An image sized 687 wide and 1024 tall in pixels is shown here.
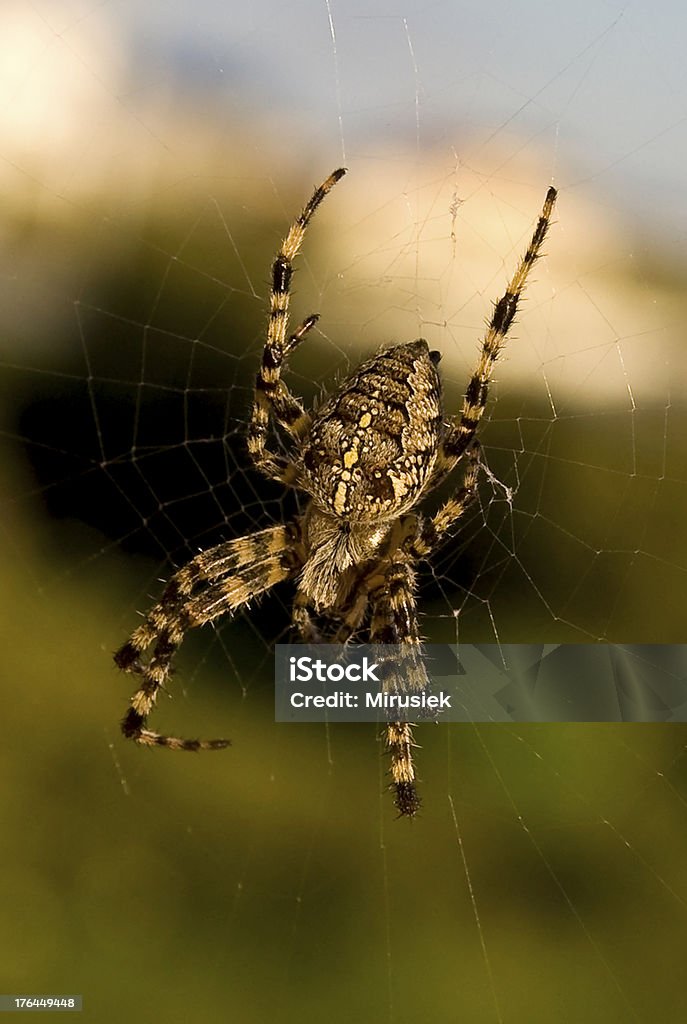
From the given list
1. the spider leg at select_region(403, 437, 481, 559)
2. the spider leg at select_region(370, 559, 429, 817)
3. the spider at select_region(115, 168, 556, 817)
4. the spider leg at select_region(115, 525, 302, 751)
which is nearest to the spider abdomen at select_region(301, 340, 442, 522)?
the spider at select_region(115, 168, 556, 817)

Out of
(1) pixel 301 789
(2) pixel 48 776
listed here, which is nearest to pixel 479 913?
(1) pixel 301 789

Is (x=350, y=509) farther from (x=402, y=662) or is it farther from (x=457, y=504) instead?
(x=402, y=662)

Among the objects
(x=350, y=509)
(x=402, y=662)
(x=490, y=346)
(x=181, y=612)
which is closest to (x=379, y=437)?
(x=350, y=509)

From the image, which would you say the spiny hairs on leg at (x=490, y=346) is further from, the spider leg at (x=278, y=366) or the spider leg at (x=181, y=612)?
the spider leg at (x=181, y=612)

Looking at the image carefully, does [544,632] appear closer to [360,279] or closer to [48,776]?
[360,279]

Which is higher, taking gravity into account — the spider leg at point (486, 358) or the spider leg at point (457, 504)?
the spider leg at point (486, 358)

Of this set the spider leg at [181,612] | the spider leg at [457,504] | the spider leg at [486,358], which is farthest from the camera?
the spider leg at [181,612]

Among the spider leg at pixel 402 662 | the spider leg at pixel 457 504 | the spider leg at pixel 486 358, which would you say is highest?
the spider leg at pixel 486 358

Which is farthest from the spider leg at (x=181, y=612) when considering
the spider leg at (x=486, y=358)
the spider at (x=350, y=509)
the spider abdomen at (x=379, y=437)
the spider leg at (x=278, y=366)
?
the spider leg at (x=486, y=358)

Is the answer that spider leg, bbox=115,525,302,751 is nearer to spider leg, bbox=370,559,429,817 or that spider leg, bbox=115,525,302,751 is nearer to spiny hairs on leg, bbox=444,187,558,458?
spider leg, bbox=370,559,429,817
